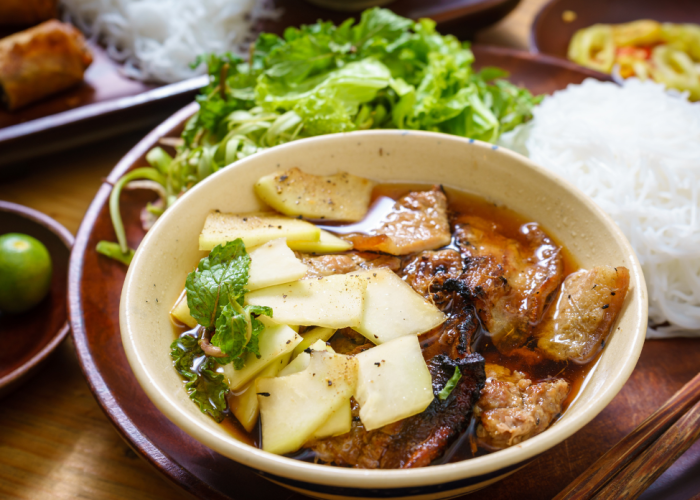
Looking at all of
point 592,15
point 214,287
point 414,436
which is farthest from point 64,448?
point 592,15

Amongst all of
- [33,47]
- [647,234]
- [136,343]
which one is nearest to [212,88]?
[33,47]

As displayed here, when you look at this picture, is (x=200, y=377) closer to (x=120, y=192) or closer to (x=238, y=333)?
(x=238, y=333)

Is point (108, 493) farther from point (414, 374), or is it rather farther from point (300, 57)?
point (300, 57)

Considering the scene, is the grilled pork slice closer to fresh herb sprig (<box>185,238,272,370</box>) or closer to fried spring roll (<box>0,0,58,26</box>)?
fresh herb sprig (<box>185,238,272,370</box>)

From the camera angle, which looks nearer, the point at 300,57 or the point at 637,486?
the point at 637,486

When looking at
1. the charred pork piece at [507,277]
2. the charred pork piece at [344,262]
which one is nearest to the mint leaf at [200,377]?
the charred pork piece at [344,262]

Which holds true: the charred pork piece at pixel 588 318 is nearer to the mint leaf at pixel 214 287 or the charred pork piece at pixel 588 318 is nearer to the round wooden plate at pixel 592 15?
the mint leaf at pixel 214 287
